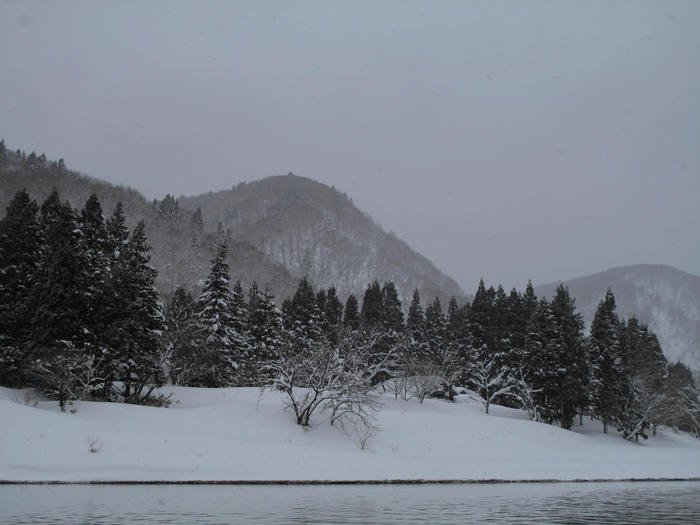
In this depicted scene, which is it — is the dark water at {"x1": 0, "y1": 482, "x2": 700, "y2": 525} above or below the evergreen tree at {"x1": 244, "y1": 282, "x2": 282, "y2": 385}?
below

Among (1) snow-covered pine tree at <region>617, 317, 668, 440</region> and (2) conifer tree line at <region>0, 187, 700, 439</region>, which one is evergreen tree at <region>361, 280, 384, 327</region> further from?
(1) snow-covered pine tree at <region>617, 317, 668, 440</region>

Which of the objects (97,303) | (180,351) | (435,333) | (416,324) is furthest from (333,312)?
(97,303)

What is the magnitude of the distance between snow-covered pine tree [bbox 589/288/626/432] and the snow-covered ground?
35.5ft

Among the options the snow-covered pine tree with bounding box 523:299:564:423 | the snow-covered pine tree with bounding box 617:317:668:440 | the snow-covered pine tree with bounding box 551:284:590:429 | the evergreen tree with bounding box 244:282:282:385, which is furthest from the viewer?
the evergreen tree with bounding box 244:282:282:385

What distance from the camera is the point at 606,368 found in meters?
61.8

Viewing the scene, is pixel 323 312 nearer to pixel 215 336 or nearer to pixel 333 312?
pixel 333 312

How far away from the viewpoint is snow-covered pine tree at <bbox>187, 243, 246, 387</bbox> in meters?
50.7

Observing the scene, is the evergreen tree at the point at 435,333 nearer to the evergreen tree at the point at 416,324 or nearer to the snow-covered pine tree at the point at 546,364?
the evergreen tree at the point at 416,324

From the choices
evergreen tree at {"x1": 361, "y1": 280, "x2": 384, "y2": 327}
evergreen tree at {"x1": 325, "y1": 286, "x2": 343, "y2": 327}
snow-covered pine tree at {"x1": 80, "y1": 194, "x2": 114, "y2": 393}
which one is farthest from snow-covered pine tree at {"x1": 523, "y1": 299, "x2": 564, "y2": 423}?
snow-covered pine tree at {"x1": 80, "y1": 194, "x2": 114, "y2": 393}

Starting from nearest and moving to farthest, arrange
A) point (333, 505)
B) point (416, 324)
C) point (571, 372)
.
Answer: point (333, 505)
point (571, 372)
point (416, 324)

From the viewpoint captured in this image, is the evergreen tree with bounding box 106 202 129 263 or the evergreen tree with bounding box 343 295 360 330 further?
the evergreen tree with bounding box 343 295 360 330

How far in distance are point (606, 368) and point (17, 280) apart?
5707 centimetres

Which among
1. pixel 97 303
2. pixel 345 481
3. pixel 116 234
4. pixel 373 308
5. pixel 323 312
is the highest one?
pixel 116 234

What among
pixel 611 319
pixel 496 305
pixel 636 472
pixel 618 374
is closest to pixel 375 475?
pixel 636 472
